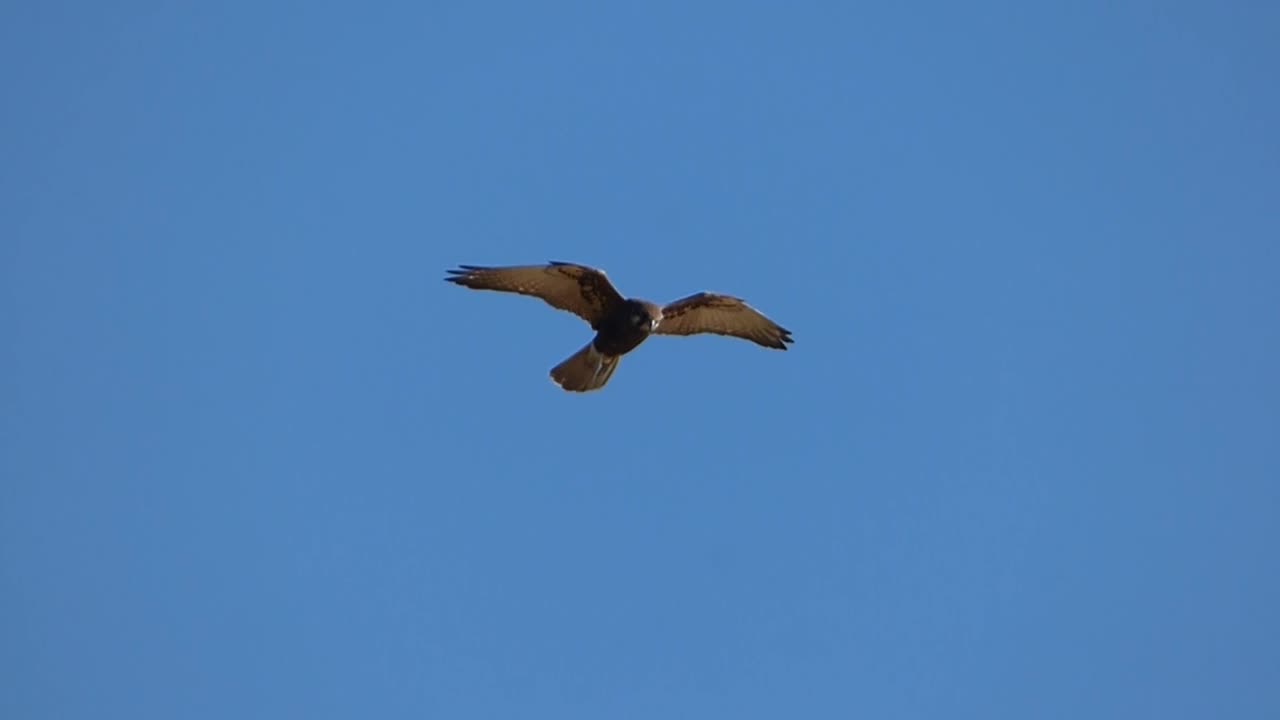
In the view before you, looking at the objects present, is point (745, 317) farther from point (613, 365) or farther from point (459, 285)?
point (459, 285)

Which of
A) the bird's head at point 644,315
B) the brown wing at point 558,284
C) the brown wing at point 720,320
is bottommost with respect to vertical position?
the bird's head at point 644,315

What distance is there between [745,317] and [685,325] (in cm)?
64

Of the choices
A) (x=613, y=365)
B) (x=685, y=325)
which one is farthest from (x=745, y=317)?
(x=613, y=365)

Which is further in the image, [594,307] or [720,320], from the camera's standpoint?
[720,320]

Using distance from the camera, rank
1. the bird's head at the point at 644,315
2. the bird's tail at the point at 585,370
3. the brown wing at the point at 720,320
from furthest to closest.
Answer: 1. the brown wing at the point at 720,320
2. the bird's tail at the point at 585,370
3. the bird's head at the point at 644,315

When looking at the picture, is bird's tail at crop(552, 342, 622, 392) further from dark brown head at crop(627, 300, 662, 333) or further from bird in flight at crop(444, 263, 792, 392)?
dark brown head at crop(627, 300, 662, 333)

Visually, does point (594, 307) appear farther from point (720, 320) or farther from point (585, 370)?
point (720, 320)

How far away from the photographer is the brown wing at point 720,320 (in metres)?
15.9

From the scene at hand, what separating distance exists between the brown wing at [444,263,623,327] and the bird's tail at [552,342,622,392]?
328mm

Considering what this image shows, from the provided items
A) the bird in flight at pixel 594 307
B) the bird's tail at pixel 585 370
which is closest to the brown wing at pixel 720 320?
the bird in flight at pixel 594 307

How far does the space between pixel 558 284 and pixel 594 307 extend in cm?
40

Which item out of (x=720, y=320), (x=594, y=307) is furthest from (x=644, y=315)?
(x=720, y=320)

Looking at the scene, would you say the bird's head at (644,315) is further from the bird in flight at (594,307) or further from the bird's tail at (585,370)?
the bird's tail at (585,370)

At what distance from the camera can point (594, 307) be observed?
606 inches
